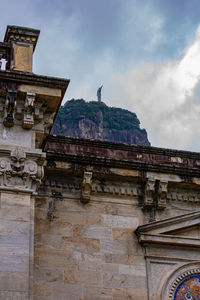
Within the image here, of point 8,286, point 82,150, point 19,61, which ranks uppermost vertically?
point 19,61

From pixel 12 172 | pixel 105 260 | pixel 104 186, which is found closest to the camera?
pixel 12 172

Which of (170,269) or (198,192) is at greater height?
(198,192)

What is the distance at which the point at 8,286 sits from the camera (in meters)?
12.4

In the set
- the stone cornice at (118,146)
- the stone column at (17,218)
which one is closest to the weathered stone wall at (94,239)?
the stone cornice at (118,146)

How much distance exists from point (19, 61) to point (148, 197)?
4.66m

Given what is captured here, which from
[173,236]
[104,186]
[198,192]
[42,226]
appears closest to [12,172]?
[42,226]

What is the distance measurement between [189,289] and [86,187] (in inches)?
137

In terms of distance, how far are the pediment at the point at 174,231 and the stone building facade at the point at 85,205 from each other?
25 mm

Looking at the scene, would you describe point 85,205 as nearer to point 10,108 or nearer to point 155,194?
point 155,194

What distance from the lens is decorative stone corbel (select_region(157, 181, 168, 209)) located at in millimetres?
16484

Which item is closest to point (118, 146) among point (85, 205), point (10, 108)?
point (85, 205)

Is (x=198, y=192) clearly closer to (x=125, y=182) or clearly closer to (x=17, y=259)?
(x=125, y=182)

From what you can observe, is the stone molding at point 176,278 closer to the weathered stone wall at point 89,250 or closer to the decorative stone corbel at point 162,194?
the weathered stone wall at point 89,250

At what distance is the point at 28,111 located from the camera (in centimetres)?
1484
